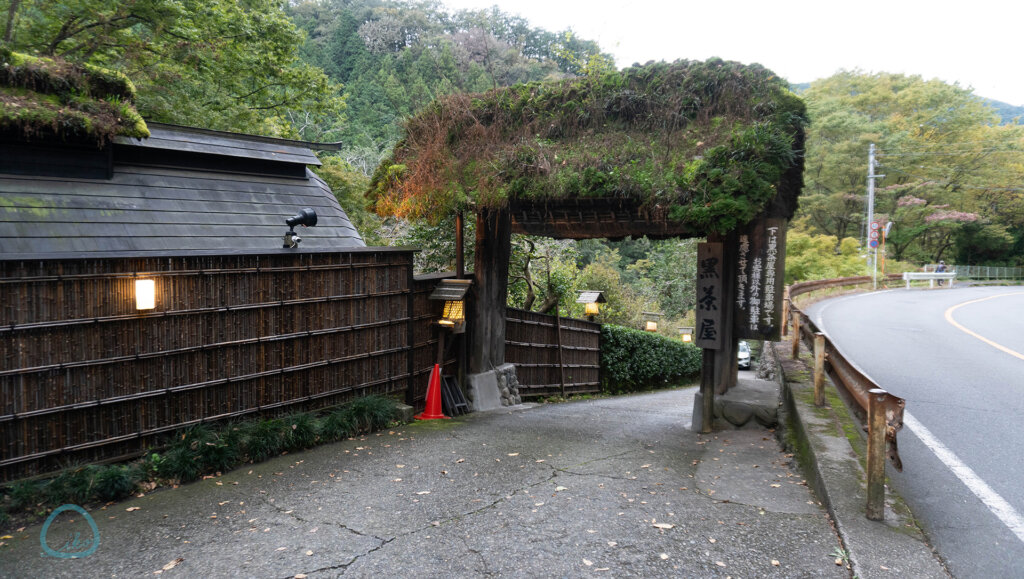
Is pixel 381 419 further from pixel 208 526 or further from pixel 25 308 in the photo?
pixel 25 308

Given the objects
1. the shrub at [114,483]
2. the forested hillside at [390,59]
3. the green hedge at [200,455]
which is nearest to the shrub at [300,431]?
the green hedge at [200,455]

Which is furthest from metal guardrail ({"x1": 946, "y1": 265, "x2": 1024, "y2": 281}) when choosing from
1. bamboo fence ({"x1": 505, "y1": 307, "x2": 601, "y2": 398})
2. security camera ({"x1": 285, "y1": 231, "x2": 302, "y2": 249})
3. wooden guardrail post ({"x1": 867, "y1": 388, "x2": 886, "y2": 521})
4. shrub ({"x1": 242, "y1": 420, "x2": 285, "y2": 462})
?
Result: shrub ({"x1": 242, "y1": 420, "x2": 285, "y2": 462})

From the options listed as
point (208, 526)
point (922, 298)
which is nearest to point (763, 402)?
point (208, 526)

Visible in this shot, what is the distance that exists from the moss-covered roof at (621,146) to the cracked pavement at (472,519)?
327 centimetres

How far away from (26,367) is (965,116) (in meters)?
50.1

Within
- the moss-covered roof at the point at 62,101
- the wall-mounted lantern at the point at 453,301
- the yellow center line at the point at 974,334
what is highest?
the moss-covered roof at the point at 62,101

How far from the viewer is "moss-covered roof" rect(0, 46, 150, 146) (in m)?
7.38

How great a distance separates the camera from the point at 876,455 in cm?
418

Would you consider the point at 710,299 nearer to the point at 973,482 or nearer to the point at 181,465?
the point at 973,482

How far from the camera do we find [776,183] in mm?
7172

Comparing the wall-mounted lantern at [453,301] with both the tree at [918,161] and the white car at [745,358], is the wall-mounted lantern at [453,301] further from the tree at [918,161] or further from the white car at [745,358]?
the tree at [918,161]

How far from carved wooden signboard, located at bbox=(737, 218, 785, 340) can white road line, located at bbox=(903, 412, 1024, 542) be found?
1.97m

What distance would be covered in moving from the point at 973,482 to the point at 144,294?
7852 millimetres

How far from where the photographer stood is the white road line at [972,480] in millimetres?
4355
